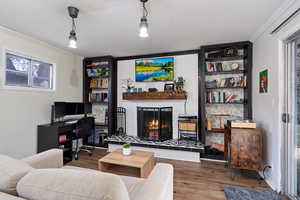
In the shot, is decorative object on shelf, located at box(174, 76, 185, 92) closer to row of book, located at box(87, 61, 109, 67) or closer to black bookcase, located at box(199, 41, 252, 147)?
black bookcase, located at box(199, 41, 252, 147)

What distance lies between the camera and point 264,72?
2.28 metres

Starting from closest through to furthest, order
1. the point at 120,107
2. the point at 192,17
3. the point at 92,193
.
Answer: the point at 92,193 < the point at 192,17 < the point at 120,107

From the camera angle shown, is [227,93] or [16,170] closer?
[16,170]

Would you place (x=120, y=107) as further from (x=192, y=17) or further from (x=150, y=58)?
(x=192, y=17)

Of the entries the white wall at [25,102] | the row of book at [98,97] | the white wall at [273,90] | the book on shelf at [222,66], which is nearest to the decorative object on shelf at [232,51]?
the book on shelf at [222,66]

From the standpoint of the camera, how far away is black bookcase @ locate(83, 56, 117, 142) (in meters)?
3.71

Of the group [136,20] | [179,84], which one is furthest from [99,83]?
[136,20]

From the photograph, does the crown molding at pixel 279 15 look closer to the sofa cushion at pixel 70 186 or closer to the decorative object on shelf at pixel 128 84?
the sofa cushion at pixel 70 186

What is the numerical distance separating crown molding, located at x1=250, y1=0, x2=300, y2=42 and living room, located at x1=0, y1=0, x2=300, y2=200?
0.01 metres

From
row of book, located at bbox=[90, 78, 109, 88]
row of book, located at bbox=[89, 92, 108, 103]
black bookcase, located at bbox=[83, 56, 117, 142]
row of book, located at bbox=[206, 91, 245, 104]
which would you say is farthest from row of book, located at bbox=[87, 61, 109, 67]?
row of book, located at bbox=[206, 91, 245, 104]

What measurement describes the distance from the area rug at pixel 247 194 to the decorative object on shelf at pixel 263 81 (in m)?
1.46

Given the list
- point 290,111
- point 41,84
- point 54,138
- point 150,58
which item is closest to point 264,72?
point 290,111

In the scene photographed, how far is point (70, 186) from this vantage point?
2.20ft

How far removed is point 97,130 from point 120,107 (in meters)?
0.95
